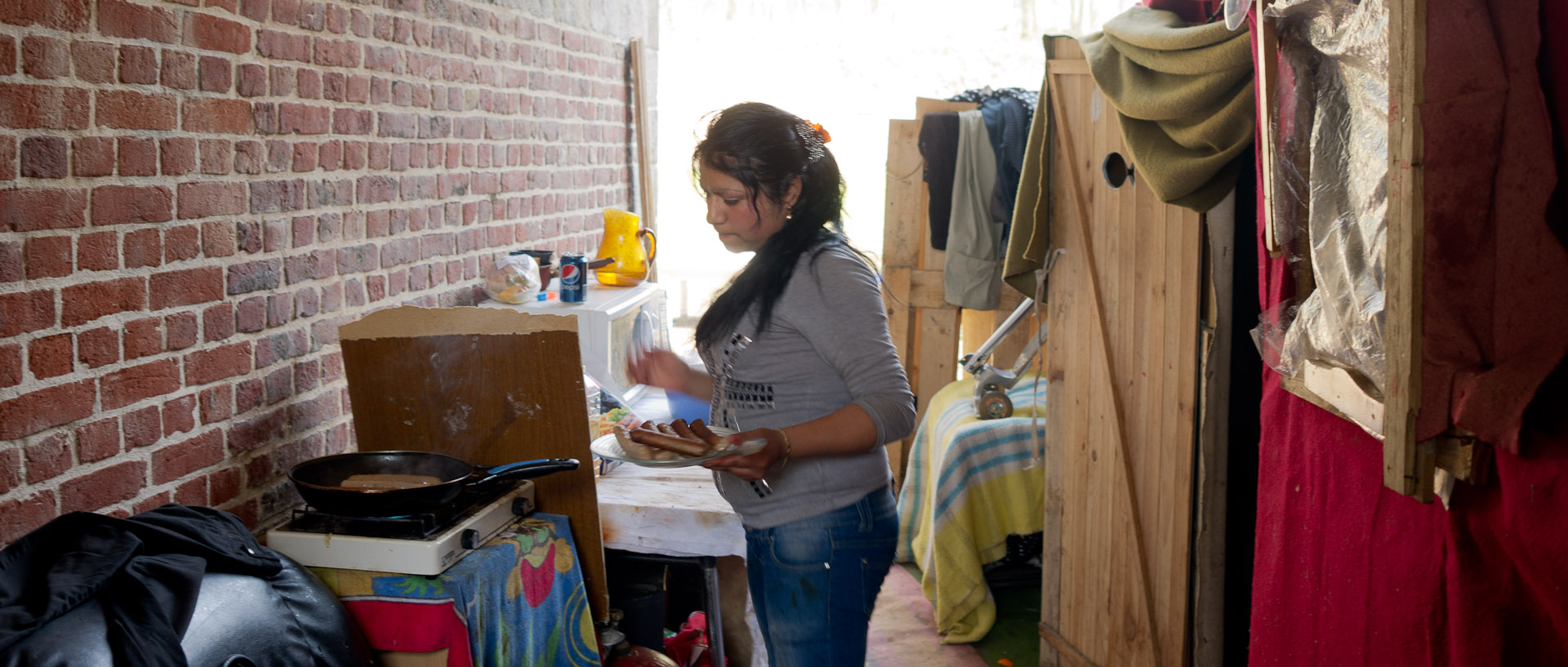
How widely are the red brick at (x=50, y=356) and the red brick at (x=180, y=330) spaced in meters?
0.21

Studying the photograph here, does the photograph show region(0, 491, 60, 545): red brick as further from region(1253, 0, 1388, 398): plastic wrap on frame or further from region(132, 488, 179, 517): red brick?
region(1253, 0, 1388, 398): plastic wrap on frame

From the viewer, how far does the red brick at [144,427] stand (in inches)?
73.2

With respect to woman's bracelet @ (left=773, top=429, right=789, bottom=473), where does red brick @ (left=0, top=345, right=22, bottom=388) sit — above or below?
above

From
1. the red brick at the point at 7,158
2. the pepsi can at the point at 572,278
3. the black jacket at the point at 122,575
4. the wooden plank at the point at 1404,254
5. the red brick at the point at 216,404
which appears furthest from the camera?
the pepsi can at the point at 572,278

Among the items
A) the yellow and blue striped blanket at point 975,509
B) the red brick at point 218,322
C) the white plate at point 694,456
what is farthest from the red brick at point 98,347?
the yellow and blue striped blanket at point 975,509

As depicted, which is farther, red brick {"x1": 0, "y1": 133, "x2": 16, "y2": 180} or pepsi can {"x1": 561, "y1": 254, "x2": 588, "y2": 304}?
pepsi can {"x1": 561, "y1": 254, "x2": 588, "y2": 304}

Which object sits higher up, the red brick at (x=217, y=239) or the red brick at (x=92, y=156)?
the red brick at (x=92, y=156)

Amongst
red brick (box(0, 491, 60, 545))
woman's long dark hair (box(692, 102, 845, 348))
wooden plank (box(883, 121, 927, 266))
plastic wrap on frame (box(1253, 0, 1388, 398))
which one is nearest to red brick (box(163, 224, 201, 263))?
red brick (box(0, 491, 60, 545))

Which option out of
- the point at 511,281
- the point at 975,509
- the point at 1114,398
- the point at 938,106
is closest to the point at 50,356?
the point at 511,281

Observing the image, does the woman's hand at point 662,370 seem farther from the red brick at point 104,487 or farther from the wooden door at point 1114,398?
the wooden door at point 1114,398

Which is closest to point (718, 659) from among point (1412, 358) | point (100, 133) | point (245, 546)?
point (245, 546)

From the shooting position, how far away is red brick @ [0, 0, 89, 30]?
5.20ft

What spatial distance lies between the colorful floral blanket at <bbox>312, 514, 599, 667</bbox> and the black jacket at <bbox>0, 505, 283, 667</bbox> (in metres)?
0.27

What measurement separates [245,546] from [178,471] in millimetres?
405
